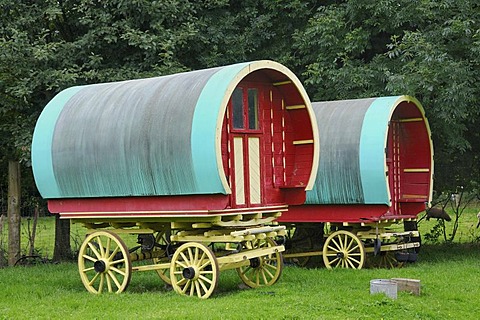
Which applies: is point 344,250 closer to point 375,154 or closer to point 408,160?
point 375,154

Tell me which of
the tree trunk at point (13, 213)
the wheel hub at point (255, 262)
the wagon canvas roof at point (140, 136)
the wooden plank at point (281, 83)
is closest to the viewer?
the wagon canvas roof at point (140, 136)

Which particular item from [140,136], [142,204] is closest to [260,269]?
[142,204]

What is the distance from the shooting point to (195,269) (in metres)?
13.3

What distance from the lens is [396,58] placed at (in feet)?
63.7

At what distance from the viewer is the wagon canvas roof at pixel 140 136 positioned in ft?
42.5

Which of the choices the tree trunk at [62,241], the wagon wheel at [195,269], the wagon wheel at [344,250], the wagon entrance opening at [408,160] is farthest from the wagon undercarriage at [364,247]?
the tree trunk at [62,241]

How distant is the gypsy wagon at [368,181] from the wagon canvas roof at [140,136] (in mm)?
2817

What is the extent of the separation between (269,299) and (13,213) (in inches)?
393

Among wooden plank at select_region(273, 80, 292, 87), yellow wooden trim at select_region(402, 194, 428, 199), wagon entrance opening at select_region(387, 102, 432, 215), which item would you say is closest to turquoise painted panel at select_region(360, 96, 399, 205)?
wagon entrance opening at select_region(387, 102, 432, 215)

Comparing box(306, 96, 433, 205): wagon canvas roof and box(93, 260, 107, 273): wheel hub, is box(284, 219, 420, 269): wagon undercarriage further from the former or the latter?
box(93, 260, 107, 273): wheel hub

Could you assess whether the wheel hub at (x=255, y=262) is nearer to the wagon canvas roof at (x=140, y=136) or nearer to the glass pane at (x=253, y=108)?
the wagon canvas roof at (x=140, y=136)

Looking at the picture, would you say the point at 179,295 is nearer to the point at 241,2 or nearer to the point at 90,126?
the point at 90,126

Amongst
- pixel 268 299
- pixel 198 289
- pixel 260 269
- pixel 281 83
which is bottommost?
pixel 268 299

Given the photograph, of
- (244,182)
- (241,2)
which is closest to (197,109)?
(244,182)
